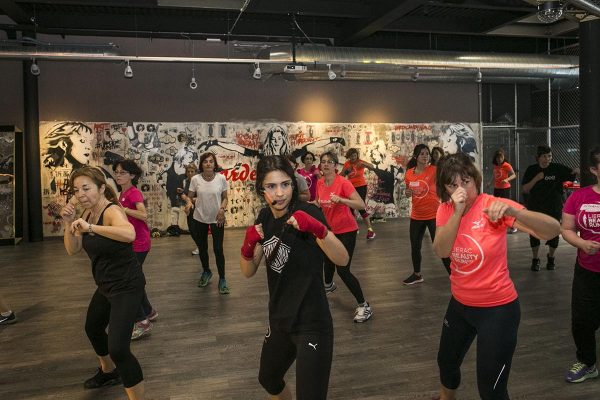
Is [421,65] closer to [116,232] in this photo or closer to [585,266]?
[585,266]

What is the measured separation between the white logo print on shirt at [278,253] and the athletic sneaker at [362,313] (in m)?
2.58

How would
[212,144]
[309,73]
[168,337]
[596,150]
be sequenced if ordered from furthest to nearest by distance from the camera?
[212,144]
[309,73]
[168,337]
[596,150]

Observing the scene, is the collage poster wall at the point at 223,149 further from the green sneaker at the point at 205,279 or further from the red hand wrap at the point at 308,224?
the red hand wrap at the point at 308,224

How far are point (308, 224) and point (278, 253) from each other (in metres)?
0.26

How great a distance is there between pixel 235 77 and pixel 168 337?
26.6ft

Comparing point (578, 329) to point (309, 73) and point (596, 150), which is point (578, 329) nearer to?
point (596, 150)

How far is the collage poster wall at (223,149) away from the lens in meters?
10.6

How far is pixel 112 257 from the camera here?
9.47 feet

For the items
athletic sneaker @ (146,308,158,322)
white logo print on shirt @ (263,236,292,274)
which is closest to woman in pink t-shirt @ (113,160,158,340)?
athletic sneaker @ (146,308,158,322)

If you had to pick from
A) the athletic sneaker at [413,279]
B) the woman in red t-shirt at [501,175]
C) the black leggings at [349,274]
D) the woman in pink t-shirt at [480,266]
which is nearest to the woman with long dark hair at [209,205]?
the black leggings at [349,274]

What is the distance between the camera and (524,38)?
12.7m

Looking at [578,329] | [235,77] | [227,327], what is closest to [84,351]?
[227,327]

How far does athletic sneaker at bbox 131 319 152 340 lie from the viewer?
14.4 feet

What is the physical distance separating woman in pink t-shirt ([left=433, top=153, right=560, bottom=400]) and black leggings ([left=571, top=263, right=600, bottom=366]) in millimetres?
1158
